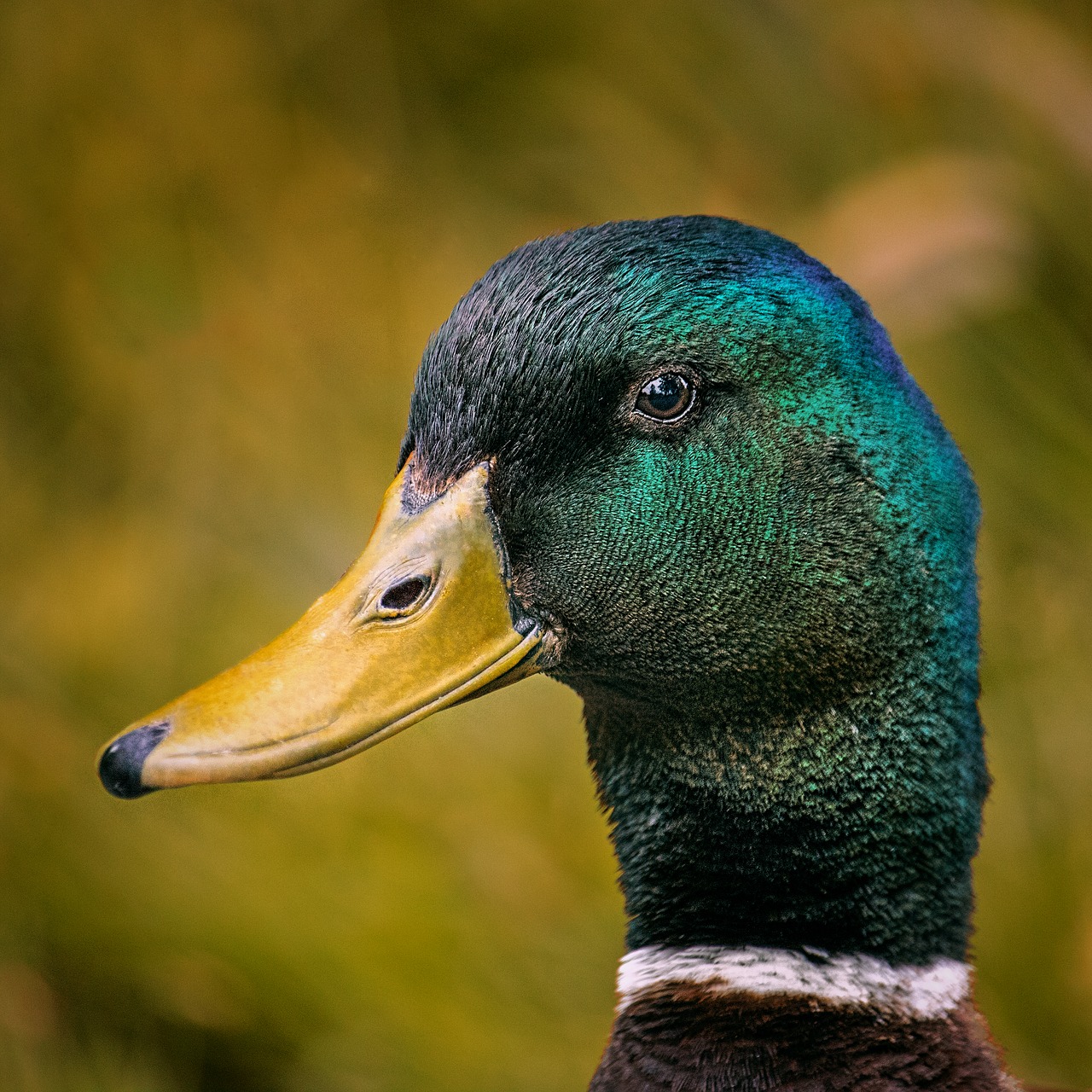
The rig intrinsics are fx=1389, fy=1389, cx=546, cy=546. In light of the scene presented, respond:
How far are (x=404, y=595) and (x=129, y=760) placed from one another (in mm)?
223

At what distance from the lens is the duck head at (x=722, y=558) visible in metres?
1.02

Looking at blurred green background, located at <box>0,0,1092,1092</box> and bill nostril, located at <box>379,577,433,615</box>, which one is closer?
bill nostril, located at <box>379,577,433,615</box>

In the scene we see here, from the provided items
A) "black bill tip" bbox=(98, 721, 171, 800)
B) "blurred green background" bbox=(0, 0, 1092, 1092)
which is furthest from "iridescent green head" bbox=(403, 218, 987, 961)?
"blurred green background" bbox=(0, 0, 1092, 1092)

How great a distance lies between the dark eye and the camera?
40.3 inches

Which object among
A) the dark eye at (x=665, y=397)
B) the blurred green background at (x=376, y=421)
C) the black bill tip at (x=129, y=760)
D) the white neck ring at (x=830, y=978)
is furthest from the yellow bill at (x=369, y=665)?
the blurred green background at (x=376, y=421)

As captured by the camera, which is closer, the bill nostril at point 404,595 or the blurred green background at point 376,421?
the bill nostril at point 404,595

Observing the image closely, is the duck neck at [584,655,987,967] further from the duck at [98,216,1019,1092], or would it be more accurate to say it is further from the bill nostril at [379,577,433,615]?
the bill nostril at [379,577,433,615]

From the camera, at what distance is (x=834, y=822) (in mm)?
1060

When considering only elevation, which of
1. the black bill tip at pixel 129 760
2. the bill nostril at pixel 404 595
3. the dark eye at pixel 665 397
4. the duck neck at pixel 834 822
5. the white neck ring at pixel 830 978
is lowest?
the white neck ring at pixel 830 978

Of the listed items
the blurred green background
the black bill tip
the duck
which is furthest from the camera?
the blurred green background

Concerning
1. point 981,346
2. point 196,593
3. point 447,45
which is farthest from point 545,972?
point 447,45

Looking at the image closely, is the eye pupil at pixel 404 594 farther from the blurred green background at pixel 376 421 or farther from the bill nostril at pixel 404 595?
the blurred green background at pixel 376 421

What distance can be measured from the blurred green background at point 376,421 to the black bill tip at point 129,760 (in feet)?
4.19

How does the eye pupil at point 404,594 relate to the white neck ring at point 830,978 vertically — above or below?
above
